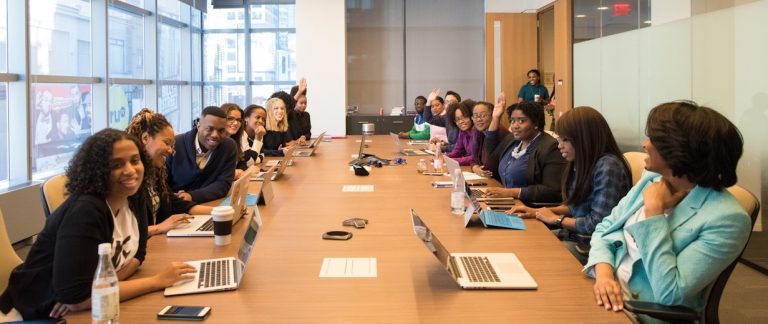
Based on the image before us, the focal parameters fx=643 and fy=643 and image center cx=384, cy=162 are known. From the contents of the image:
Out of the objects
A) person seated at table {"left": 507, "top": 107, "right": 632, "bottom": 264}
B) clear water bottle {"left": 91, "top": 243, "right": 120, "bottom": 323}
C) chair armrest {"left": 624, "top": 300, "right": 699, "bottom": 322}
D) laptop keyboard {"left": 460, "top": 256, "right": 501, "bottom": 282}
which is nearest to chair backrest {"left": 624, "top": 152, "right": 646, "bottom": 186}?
person seated at table {"left": 507, "top": 107, "right": 632, "bottom": 264}

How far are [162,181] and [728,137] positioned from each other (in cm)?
232

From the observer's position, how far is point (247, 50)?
11.5 metres

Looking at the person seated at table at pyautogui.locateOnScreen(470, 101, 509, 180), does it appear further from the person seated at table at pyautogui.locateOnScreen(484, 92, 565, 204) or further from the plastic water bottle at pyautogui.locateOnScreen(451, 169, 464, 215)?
the plastic water bottle at pyautogui.locateOnScreen(451, 169, 464, 215)

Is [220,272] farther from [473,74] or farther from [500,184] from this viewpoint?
[473,74]

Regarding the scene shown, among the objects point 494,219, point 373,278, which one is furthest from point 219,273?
point 494,219

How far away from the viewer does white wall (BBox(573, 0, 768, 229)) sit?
4.25 meters

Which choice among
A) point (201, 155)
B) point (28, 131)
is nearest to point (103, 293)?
point (201, 155)

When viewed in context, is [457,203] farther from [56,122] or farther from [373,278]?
[56,122]

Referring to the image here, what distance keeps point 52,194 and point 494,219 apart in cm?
185

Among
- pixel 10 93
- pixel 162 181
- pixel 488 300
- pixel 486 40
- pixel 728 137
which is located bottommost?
pixel 488 300

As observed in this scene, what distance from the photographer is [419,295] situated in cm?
186

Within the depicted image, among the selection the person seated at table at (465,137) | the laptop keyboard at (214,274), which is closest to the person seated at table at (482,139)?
the person seated at table at (465,137)

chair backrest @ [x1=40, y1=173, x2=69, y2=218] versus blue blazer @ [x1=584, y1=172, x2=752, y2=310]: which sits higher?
chair backrest @ [x1=40, y1=173, x2=69, y2=218]

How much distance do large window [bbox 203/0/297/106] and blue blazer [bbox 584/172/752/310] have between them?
10.1 m
